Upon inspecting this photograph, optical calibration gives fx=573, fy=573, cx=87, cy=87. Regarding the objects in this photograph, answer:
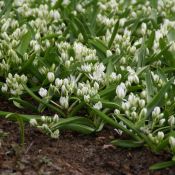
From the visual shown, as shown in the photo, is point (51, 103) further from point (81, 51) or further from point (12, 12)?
point (12, 12)

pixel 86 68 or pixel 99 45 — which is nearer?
pixel 86 68

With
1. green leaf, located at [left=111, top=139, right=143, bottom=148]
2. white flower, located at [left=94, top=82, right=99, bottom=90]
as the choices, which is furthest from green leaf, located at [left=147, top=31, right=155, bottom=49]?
green leaf, located at [left=111, top=139, right=143, bottom=148]

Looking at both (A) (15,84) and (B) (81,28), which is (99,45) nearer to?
(B) (81,28)

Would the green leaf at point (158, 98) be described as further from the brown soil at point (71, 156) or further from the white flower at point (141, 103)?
the brown soil at point (71, 156)

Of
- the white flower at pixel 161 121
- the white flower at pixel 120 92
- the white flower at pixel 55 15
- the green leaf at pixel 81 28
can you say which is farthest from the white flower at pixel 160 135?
the white flower at pixel 55 15

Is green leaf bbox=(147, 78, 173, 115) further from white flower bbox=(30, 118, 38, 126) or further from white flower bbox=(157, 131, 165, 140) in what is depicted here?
white flower bbox=(30, 118, 38, 126)

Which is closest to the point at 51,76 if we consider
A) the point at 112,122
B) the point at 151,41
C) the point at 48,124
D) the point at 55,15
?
the point at 48,124
